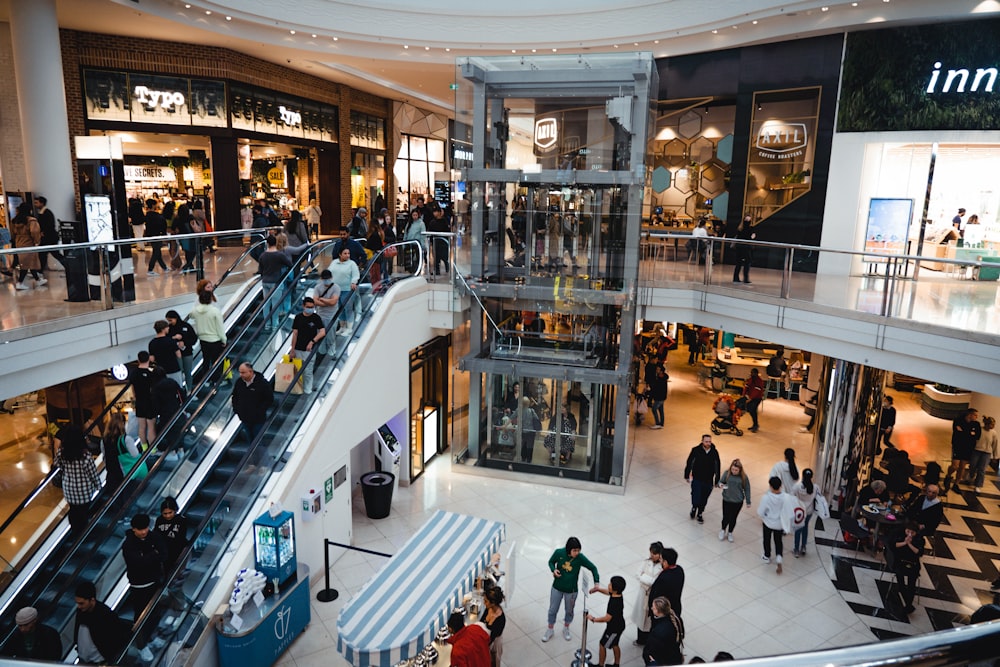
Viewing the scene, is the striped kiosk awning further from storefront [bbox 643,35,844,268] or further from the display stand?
storefront [bbox 643,35,844,268]

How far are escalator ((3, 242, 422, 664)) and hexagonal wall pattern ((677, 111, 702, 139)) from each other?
49.3 ft

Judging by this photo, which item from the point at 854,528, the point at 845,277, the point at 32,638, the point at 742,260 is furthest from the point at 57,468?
the point at 845,277

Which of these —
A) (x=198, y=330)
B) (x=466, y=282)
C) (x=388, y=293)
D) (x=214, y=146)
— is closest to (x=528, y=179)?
(x=466, y=282)

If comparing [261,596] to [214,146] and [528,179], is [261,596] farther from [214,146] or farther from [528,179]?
[214,146]

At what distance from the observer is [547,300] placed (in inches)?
492

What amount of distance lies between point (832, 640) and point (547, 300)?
6.96 meters

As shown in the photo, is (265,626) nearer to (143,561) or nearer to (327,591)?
(143,561)

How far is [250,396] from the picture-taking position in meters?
8.22

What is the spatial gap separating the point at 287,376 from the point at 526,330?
16.4 feet

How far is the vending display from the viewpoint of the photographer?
291 inches

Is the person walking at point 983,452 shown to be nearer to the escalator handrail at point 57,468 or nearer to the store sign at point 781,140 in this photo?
the store sign at point 781,140

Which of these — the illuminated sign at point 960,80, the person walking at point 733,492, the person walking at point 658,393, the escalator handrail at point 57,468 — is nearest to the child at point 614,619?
the person walking at point 733,492

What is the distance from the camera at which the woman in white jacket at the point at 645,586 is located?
766 cm

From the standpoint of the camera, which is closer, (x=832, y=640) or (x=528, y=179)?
(x=832, y=640)
